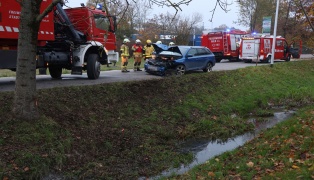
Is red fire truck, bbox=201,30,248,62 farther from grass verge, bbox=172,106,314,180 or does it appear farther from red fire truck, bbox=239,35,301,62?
grass verge, bbox=172,106,314,180

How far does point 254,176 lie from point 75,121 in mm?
4589

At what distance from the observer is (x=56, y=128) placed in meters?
7.70

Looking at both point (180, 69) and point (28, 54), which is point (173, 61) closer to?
point (180, 69)

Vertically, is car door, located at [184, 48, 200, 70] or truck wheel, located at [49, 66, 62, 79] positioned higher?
car door, located at [184, 48, 200, 70]

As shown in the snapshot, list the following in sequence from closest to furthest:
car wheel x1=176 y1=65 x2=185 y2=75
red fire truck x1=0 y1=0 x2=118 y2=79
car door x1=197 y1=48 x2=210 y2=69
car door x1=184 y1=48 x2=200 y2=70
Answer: red fire truck x1=0 y1=0 x2=118 y2=79
car wheel x1=176 y1=65 x2=185 y2=75
car door x1=184 y1=48 x2=200 y2=70
car door x1=197 y1=48 x2=210 y2=69

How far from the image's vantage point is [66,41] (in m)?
13.3

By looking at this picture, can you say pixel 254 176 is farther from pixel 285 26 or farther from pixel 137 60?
pixel 285 26

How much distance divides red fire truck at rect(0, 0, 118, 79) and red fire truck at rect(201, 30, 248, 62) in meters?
17.5

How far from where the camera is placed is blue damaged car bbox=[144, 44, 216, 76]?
16.8m

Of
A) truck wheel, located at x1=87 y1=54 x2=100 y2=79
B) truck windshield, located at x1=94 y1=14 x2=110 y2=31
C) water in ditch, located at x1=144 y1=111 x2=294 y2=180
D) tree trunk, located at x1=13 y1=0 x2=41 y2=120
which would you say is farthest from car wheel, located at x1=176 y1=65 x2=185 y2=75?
tree trunk, located at x1=13 y1=0 x2=41 y2=120

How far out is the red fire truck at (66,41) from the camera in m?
11.0

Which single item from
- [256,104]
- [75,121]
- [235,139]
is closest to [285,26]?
[256,104]

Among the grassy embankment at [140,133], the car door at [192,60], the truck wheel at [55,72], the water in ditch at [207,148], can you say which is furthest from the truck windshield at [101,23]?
the water in ditch at [207,148]

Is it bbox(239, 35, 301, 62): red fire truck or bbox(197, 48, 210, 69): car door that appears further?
bbox(239, 35, 301, 62): red fire truck
